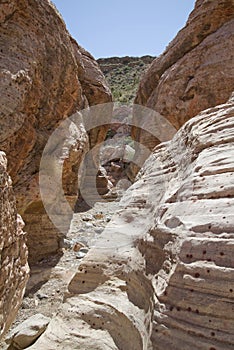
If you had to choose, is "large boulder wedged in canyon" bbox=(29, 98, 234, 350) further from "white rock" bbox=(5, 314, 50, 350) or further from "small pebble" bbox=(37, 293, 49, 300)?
"small pebble" bbox=(37, 293, 49, 300)

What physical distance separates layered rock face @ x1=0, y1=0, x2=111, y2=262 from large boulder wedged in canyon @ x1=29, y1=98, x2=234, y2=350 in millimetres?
2792

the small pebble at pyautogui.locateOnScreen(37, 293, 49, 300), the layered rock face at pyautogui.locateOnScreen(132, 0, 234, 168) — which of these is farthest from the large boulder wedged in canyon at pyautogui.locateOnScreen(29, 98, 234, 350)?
the layered rock face at pyautogui.locateOnScreen(132, 0, 234, 168)

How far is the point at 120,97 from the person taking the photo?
3127cm

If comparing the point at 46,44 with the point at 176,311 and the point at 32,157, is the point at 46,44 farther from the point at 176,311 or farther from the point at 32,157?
the point at 176,311

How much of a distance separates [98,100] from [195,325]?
423 inches

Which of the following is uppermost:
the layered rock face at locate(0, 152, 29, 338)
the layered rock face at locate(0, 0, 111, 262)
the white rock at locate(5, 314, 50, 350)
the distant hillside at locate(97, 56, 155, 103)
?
the distant hillside at locate(97, 56, 155, 103)

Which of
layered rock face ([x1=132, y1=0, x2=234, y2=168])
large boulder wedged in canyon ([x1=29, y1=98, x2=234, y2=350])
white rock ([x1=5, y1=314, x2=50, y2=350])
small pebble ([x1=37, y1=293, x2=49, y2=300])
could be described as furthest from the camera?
layered rock face ([x1=132, y1=0, x2=234, y2=168])

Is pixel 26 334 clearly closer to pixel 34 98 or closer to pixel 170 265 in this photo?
pixel 170 265

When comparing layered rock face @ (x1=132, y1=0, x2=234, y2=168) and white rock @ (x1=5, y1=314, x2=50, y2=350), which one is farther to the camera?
layered rock face @ (x1=132, y1=0, x2=234, y2=168)

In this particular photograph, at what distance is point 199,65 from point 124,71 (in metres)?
33.3

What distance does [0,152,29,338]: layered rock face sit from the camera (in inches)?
98.0

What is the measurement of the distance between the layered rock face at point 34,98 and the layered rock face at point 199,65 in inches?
120

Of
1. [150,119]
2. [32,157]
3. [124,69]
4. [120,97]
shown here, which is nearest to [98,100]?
[150,119]

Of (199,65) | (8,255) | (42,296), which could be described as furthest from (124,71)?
(8,255)
